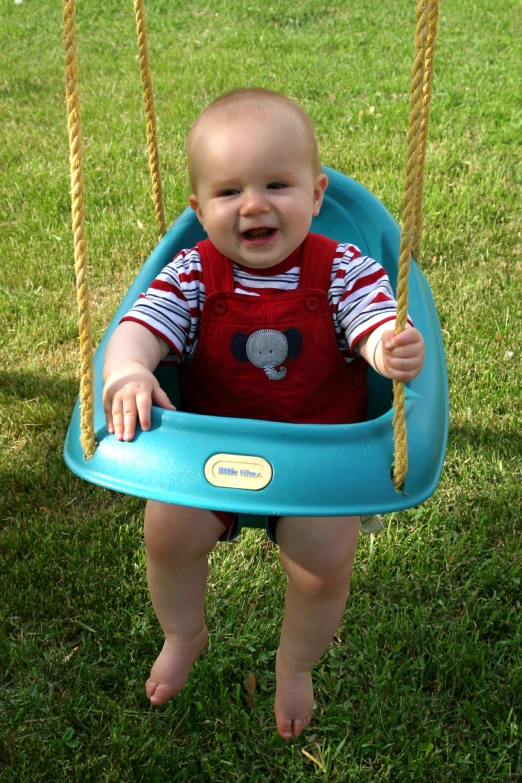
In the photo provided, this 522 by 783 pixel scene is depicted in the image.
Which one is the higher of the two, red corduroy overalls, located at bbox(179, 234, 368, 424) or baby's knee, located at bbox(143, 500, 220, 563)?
red corduroy overalls, located at bbox(179, 234, 368, 424)

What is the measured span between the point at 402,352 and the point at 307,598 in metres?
0.54

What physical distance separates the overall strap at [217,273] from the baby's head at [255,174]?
0.08 meters

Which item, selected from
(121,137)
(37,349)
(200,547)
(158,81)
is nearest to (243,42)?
(158,81)

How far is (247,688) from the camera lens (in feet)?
6.19

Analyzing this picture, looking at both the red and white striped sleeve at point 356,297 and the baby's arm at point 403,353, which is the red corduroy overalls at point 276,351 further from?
the baby's arm at point 403,353

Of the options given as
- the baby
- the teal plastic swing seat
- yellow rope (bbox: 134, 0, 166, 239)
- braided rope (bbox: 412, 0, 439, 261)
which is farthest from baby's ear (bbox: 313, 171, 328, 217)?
the teal plastic swing seat

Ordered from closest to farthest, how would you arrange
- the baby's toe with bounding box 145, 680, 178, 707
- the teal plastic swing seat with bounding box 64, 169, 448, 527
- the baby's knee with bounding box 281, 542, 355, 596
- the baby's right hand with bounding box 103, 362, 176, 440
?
the teal plastic swing seat with bounding box 64, 169, 448, 527 < the baby's right hand with bounding box 103, 362, 176, 440 < the baby's knee with bounding box 281, 542, 355, 596 < the baby's toe with bounding box 145, 680, 178, 707

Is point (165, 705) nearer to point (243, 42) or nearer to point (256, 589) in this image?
point (256, 589)

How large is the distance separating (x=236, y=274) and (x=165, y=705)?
97 centimetres

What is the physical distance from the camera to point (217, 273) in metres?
1.82

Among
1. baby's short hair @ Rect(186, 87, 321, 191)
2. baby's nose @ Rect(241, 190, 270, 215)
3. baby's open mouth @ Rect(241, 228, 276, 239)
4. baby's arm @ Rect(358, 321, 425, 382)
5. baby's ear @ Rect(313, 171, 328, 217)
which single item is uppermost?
baby's short hair @ Rect(186, 87, 321, 191)

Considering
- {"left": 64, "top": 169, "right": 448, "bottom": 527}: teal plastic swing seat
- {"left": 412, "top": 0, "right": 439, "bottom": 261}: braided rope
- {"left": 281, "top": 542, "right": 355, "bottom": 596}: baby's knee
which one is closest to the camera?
{"left": 64, "top": 169, "right": 448, "bottom": 527}: teal plastic swing seat

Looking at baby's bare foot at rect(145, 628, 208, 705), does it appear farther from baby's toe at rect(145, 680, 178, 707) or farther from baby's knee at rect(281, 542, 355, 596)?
baby's knee at rect(281, 542, 355, 596)

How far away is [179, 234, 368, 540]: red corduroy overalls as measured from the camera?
5.83 ft
